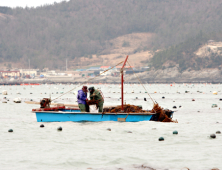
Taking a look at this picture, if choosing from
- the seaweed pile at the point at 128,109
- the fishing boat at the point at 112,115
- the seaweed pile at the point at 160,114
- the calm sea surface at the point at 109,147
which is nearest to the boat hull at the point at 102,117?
the fishing boat at the point at 112,115

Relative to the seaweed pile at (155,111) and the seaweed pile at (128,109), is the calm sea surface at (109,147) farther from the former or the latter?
the seaweed pile at (128,109)

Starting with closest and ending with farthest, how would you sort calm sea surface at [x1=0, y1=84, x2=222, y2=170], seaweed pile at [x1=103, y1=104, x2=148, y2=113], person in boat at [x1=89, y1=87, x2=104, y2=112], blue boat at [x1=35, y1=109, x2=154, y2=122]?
calm sea surface at [x1=0, y1=84, x2=222, y2=170] → blue boat at [x1=35, y1=109, x2=154, y2=122] → person in boat at [x1=89, y1=87, x2=104, y2=112] → seaweed pile at [x1=103, y1=104, x2=148, y2=113]

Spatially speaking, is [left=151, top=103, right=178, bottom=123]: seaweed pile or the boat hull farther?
[left=151, top=103, right=178, bottom=123]: seaweed pile

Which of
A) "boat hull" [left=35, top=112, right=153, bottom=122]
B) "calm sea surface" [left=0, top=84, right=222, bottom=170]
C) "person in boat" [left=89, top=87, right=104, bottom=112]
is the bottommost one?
"calm sea surface" [left=0, top=84, right=222, bottom=170]

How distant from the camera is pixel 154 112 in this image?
3484 cm

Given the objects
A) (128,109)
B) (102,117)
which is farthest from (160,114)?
(102,117)

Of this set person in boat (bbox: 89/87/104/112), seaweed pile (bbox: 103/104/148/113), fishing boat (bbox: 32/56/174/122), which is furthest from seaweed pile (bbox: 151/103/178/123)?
person in boat (bbox: 89/87/104/112)

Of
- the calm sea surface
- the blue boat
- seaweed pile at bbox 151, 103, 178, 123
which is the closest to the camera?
the calm sea surface

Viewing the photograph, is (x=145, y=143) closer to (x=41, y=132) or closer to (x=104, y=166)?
(x=104, y=166)

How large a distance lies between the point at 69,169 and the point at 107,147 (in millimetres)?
5439

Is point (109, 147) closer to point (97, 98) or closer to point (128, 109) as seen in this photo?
point (97, 98)

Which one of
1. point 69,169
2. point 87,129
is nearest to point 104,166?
point 69,169

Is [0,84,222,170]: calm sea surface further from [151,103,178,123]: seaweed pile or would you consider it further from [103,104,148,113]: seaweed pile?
[103,104,148,113]: seaweed pile

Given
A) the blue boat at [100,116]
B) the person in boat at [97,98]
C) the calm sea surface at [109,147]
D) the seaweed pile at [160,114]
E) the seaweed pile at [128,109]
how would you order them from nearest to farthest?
the calm sea surface at [109,147], the blue boat at [100,116], the seaweed pile at [160,114], the person in boat at [97,98], the seaweed pile at [128,109]
